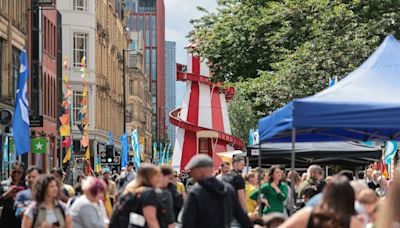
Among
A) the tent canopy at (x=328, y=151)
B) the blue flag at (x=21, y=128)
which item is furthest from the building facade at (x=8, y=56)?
the tent canopy at (x=328, y=151)

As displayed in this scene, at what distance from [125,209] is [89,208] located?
1.07 meters

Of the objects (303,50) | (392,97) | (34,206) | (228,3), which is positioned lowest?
(34,206)

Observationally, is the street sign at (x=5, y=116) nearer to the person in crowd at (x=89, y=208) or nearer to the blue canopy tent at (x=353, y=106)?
the blue canopy tent at (x=353, y=106)

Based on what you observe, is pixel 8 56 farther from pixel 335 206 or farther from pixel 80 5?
pixel 335 206

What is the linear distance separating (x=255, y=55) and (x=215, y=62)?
2636mm

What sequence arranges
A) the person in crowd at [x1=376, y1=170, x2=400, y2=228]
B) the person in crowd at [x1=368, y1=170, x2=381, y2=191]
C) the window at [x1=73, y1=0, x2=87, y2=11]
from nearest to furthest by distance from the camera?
the person in crowd at [x1=376, y1=170, x2=400, y2=228] < the person in crowd at [x1=368, y1=170, x2=381, y2=191] < the window at [x1=73, y1=0, x2=87, y2=11]

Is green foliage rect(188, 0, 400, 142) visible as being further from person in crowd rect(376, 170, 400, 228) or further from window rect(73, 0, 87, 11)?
person in crowd rect(376, 170, 400, 228)

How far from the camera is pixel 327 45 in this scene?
112ft

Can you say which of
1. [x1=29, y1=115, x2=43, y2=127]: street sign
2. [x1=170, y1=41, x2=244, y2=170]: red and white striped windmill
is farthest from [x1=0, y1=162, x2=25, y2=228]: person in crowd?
[x1=170, y1=41, x2=244, y2=170]: red and white striped windmill

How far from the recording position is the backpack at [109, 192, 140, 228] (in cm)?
1109

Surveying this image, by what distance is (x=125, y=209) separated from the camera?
439 inches

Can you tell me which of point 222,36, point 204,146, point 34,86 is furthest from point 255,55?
point 204,146

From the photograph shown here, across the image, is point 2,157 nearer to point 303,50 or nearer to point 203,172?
point 303,50

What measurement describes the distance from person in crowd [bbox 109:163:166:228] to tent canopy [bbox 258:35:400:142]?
1937 millimetres
